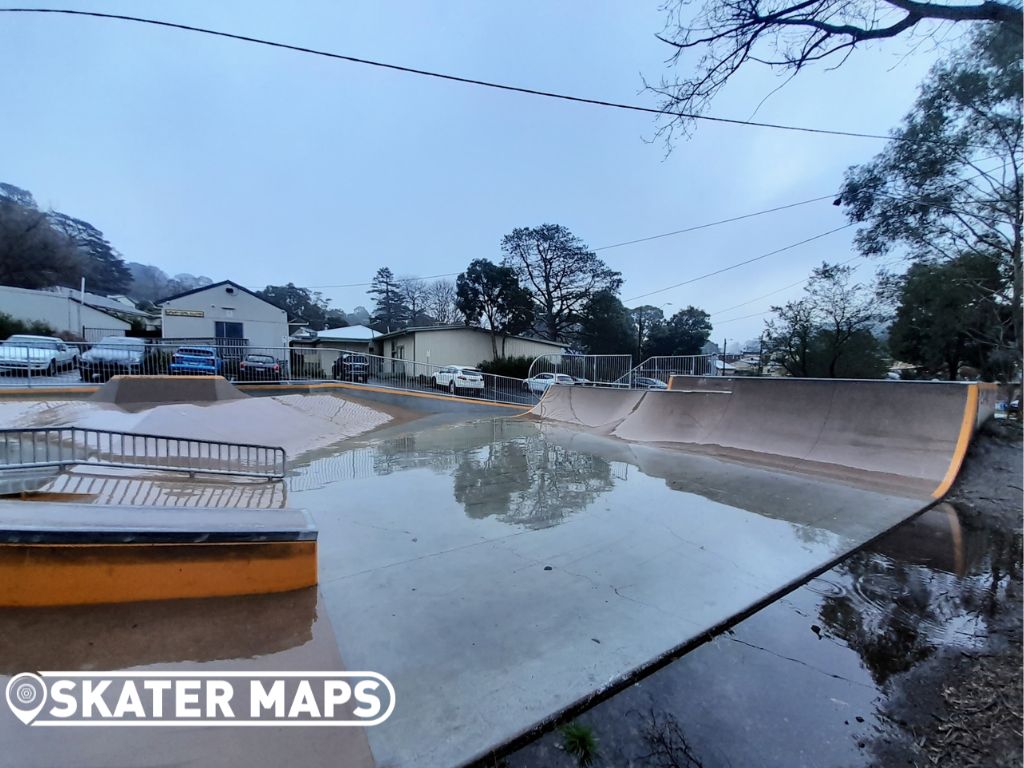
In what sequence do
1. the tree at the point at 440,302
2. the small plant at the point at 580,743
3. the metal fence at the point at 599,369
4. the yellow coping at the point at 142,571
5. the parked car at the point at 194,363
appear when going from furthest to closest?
1. the tree at the point at 440,302
2. the metal fence at the point at 599,369
3. the parked car at the point at 194,363
4. the yellow coping at the point at 142,571
5. the small plant at the point at 580,743

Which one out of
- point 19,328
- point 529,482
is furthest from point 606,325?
point 19,328

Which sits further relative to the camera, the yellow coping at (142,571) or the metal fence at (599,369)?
the metal fence at (599,369)

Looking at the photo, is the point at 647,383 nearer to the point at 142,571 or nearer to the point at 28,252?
the point at 142,571

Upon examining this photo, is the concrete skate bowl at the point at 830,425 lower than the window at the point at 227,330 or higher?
lower

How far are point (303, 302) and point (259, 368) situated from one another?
59903 mm

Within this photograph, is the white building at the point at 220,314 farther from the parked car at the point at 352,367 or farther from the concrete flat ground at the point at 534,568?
the concrete flat ground at the point at 534,568

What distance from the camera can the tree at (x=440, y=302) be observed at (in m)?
46.5

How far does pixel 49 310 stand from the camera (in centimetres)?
2475

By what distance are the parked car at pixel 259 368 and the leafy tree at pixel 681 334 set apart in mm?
29196

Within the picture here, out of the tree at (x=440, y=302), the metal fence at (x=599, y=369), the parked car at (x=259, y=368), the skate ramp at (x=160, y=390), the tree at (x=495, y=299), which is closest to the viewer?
the skate ramp at (x=160, y=390)

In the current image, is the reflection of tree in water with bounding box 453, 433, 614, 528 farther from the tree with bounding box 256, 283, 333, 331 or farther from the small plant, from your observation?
the tree with bounding box 256, 283, 333, 331

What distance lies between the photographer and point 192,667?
2.07 m

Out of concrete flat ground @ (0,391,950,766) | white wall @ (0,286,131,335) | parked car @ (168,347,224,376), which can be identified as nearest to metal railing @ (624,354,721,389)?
concrete flat ground @ (0,391,950,766)

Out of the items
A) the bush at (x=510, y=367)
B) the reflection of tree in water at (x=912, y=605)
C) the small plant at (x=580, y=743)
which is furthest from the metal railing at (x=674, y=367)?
the bush at (x=510, y=367)
